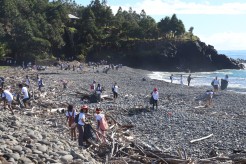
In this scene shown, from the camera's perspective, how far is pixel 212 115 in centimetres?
2427

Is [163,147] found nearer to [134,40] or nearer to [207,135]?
[207,135]

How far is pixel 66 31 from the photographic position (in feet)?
291

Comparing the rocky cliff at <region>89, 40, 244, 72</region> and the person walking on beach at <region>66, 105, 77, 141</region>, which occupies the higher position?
the rocky cliff at <region>89, 40, 244, 72</region>

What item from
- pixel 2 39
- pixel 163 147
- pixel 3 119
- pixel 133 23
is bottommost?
pixel 163 147

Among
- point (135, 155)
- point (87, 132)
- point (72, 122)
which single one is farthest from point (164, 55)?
point (135, 155)

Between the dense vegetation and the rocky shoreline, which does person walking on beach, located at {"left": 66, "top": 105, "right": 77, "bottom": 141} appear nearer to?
the rocky shoreline

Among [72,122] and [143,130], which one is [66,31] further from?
[72,122]

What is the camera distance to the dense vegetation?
69312 mm

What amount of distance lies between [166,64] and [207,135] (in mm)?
76099

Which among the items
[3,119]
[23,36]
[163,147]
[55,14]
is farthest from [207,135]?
[55,14]

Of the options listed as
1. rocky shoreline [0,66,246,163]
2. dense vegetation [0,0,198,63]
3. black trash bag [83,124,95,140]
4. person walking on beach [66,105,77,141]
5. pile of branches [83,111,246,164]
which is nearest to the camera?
rocky shoreline [0,66,246,163]

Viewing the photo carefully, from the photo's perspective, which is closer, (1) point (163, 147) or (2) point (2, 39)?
(1) point (163, 147)

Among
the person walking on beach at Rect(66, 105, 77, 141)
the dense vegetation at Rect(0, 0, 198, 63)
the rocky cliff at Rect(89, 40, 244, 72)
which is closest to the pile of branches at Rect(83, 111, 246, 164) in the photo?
the person walking on beach at Rect(66, 105, 77, 141)

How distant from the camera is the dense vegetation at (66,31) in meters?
69.3
